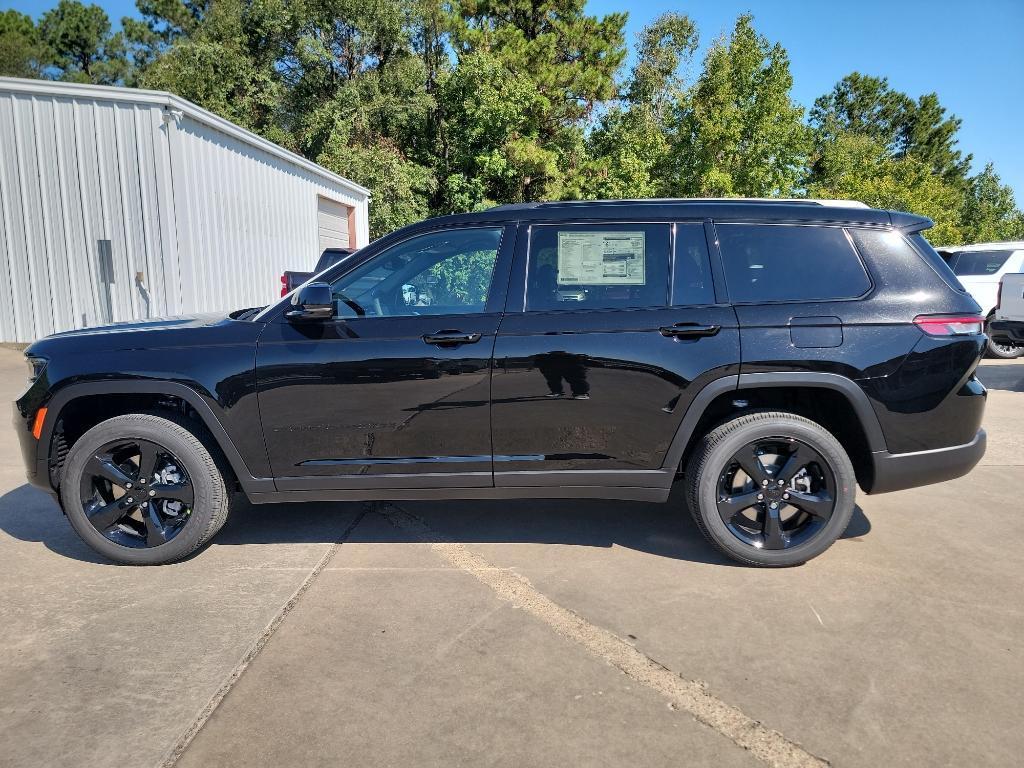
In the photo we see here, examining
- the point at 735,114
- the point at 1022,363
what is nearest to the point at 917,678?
the point at 1022,363

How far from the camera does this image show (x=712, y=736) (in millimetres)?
2324

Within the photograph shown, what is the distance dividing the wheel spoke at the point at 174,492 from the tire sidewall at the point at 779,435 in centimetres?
259

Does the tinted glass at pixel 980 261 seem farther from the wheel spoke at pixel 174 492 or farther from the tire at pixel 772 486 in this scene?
the wheel spoke at pixel 174 492

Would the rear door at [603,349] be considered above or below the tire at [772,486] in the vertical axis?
above

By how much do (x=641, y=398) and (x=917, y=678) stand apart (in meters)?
1.59

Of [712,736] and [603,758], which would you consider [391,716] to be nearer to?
[603,758]

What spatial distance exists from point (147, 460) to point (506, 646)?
2.09 metres

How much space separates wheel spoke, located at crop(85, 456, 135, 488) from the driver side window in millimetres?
1393

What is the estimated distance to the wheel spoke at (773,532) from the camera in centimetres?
358

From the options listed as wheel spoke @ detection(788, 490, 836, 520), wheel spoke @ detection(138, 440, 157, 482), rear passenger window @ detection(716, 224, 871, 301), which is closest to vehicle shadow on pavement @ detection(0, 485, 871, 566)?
wheel spoke @ detection(788, 490, 836, 520)

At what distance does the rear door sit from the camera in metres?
3.47

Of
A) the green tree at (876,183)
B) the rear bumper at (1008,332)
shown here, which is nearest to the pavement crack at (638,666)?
the rear bumper at (1008,332)

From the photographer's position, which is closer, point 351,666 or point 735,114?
point 351,666

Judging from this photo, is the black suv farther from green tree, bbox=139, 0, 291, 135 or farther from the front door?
green tree, bbox=139, 0, 291, 135
